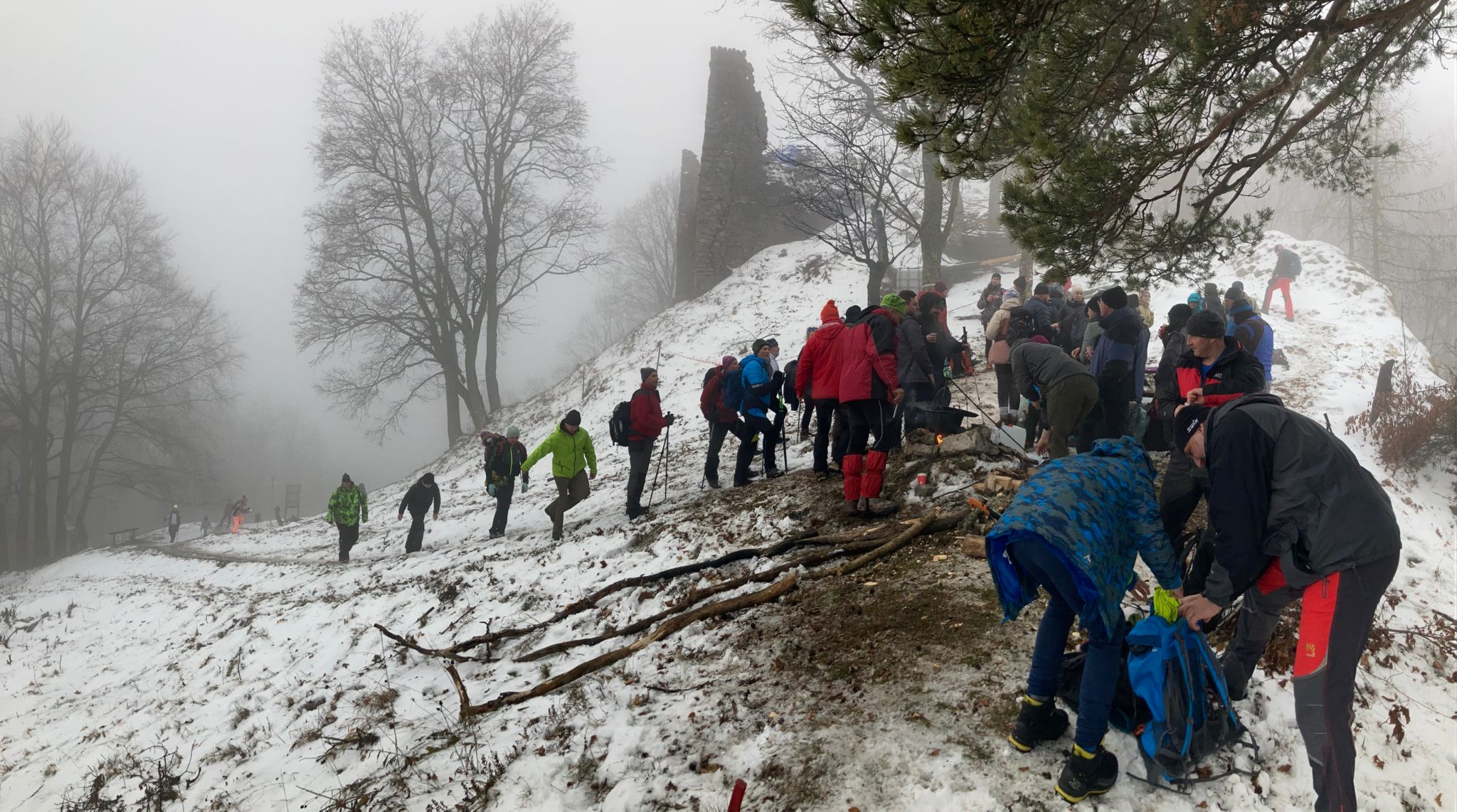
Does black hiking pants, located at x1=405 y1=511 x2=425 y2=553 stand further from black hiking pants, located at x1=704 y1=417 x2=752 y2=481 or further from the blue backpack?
the blue backpack

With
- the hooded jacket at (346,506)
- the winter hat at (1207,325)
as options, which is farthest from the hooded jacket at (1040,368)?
the hooded jacket at (346,506)

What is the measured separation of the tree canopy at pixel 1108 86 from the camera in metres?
3.52

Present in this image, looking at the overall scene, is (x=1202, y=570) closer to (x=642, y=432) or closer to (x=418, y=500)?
(x=642, y=432)

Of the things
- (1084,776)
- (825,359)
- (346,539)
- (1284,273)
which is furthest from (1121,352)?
(1284,273)

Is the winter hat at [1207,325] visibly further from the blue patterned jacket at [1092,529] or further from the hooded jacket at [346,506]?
the hooded jacket at [346,506]

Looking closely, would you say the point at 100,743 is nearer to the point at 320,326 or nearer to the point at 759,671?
the point at 759,671

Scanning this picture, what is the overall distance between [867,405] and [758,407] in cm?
271

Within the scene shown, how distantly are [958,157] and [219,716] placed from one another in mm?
8198

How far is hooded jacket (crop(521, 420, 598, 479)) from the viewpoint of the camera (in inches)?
377

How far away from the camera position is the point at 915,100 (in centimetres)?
428

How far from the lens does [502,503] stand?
1111 cm

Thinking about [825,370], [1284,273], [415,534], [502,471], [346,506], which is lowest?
[415,534]

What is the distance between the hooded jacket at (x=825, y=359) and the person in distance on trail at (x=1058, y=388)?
1692 mm

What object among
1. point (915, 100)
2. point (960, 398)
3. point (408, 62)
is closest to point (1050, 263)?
point (915, 100)
